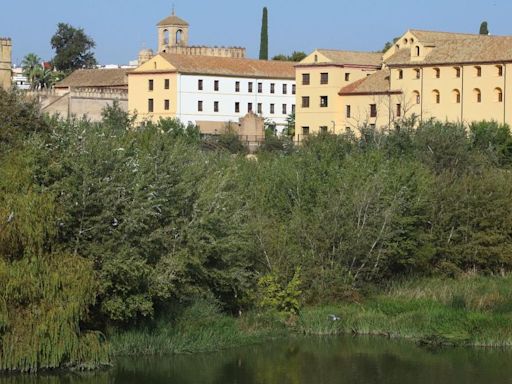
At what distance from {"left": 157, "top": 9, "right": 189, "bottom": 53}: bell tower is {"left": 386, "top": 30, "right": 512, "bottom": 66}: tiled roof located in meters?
36.5

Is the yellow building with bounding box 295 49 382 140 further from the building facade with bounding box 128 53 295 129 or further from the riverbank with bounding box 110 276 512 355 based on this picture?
the riverbank with bounding box 110 276 512 355

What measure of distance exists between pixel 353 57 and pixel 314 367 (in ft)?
180

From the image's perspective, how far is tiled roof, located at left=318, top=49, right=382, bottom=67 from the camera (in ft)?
266

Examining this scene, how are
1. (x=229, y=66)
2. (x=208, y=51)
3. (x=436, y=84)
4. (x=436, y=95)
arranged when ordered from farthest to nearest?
(x=208, y=51) → (x=229, y=66) → (x=436, y=95) → (x=436, y=84)

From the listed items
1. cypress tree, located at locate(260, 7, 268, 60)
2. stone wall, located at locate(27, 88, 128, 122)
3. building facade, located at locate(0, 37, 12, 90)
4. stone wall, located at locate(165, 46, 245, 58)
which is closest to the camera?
building facade, located at locate(0, 37, 12, 90)

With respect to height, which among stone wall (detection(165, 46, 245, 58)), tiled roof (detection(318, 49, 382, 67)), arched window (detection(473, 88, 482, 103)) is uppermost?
stone wall (detection(165, 46, 245, 58))

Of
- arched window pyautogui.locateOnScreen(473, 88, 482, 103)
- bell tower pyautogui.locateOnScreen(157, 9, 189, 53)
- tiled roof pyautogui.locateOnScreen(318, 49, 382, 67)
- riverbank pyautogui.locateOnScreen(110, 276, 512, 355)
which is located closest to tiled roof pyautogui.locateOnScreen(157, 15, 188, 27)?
bell tower pyautogui.locateOnScreen(157, 9, 189, 53)

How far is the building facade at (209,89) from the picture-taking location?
8800 centimetres

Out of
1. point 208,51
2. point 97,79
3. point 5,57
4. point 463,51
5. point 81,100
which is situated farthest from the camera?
point 208,51

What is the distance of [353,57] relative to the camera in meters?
82.8

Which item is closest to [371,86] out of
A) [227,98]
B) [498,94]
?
[498,94]

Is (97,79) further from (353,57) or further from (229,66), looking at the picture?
(353,57)

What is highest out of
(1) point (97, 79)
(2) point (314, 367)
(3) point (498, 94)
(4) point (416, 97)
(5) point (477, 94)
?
(1) point (97, 79)

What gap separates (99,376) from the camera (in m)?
27.9
